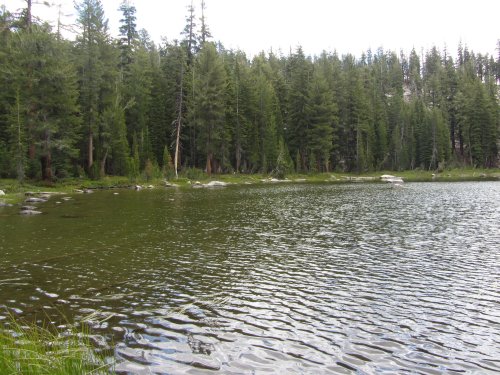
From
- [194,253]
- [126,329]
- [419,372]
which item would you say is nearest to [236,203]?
[194,253]

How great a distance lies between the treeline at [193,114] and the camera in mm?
43531

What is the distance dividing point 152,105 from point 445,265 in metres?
66.8

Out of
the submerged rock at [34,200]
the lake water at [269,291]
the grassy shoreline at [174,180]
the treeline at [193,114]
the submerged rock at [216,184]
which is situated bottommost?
the lake water at [269,291]

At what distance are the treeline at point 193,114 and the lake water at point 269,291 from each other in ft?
50.0

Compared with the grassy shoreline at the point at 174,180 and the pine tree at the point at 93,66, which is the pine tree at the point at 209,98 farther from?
the pine tree at the point at 93,66

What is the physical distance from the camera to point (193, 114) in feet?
221

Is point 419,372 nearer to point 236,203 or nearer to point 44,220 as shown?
point 44,220

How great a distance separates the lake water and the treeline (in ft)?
50.0

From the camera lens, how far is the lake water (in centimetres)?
798


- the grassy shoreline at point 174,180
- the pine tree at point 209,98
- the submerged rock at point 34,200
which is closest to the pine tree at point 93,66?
the grassy shoreline at point 174,180

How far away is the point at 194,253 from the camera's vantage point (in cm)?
1678

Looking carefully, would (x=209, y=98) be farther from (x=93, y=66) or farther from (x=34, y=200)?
(x=34, y=200)

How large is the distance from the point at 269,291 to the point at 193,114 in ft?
192

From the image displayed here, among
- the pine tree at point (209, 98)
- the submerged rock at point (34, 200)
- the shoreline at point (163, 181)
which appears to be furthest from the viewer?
the pine tree at point (209, 98)
